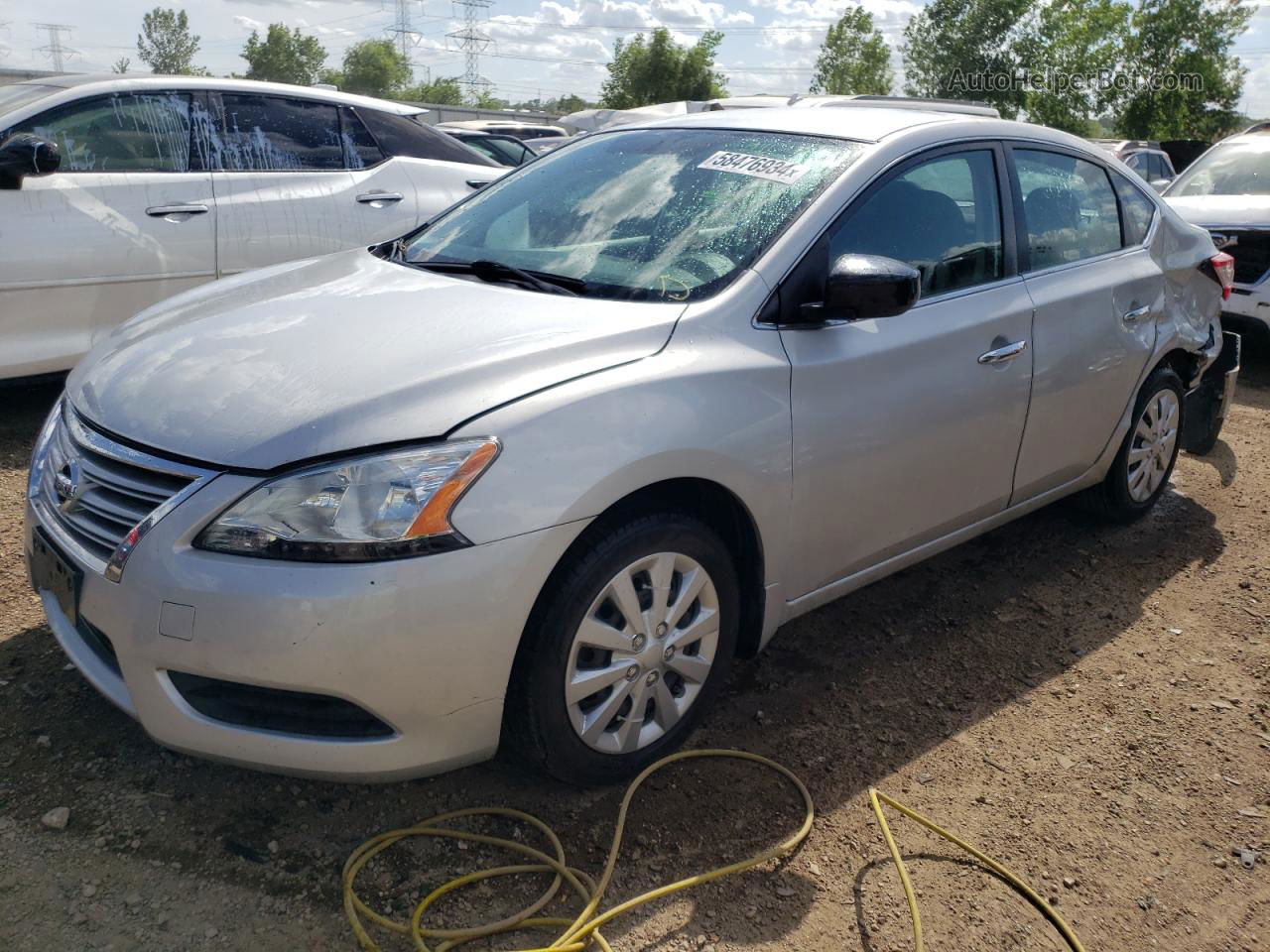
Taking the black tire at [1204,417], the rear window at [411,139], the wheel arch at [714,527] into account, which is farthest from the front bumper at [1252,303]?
the wheel arch at [714,527]

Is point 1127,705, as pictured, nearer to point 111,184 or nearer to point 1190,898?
point 1190,898

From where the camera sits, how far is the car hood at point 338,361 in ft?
7.67

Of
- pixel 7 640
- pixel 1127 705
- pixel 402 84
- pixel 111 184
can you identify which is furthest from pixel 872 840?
pixel 402 84

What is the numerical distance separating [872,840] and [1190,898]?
0.73 meters

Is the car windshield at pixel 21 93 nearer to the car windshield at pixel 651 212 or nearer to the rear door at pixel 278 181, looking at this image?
the rear door at pixel 278 181

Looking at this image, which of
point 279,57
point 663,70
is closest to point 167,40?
point 279,57

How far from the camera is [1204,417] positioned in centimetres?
534

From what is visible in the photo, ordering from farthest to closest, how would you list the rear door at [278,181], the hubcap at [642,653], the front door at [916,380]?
the rear door at [278,181] < the front door at [916,380] < the hubcap at [642,653]

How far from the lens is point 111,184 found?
514 centimetres

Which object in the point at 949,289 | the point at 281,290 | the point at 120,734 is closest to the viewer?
the point at 120,734

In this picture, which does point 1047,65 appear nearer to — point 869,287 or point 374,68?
point 869,287

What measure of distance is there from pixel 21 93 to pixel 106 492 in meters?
3.79

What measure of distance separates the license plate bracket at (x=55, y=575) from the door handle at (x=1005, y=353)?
2577 mm

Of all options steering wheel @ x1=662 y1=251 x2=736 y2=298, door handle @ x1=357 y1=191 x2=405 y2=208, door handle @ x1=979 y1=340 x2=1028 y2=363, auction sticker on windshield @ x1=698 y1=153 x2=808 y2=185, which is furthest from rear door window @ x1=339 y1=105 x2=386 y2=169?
door handle @ x1=979 y1=340 x2=1028 y2=363
